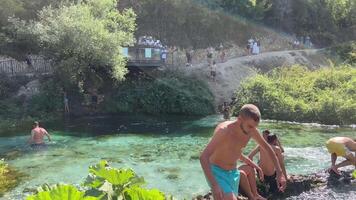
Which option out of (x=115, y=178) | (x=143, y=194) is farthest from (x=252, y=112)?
(x=115, y=178)

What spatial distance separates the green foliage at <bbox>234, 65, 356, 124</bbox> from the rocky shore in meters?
14.1

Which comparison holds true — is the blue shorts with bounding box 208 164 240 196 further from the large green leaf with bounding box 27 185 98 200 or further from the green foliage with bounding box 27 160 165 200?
the large green leaf with bounding box 27 185 98 200

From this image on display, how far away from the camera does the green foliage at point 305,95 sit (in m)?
25.0

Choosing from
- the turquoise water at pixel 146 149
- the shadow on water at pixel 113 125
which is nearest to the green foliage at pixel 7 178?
the turquoise water at pixel 146 149

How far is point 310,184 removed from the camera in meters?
10.7

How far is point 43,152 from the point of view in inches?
696

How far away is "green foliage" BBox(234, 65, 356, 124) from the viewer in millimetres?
24994

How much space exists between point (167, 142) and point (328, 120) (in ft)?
31.0

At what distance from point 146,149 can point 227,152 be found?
487 inches

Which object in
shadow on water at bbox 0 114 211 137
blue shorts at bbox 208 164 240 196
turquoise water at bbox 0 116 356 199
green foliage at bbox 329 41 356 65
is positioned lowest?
turquoise water at bbox 0 116 356 199

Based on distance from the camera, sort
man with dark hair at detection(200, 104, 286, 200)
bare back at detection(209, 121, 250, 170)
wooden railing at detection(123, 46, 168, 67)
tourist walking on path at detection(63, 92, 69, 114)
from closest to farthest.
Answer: man with dark hair at detection(200, 104, 286, 200)
bare back at detection(209, 121, 250, 170)
tourist walking on path at detection(63, 92, 69, 114)
wooden railing at detection(123, 46, 168, 67)

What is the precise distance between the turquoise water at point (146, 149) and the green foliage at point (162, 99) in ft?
3.23

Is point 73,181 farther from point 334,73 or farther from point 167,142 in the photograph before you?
point 334,73

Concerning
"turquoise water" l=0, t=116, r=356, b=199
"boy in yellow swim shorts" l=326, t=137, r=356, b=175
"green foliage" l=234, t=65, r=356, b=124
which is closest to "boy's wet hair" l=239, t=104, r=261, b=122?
"turquoise water" l=0, t=116, r=356, b=199
